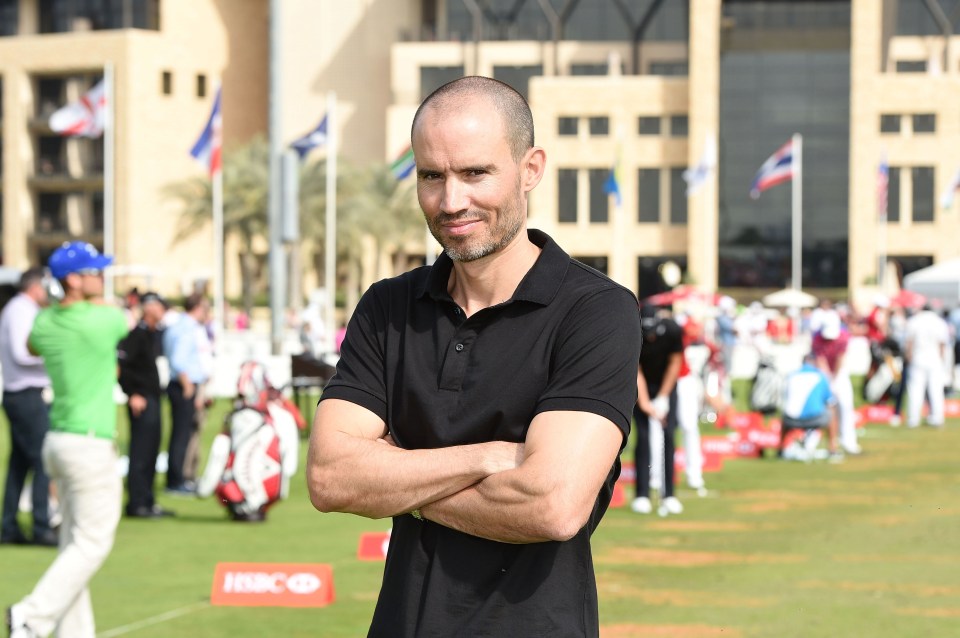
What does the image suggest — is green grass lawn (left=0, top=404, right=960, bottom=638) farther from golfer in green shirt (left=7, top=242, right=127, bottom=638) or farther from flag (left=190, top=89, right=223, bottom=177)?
flag (left=190, top=89, right=223, bottom=177)

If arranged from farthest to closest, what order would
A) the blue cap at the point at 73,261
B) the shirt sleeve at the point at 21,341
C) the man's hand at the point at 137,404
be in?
the man's hand at the point at 137,404 → the shirt sleeve at the point at 21,341 → the blue cap at the point at 73,261

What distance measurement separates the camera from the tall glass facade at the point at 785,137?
274 feet

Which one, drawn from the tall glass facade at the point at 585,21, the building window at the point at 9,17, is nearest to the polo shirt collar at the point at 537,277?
the tall glass facade at the point at 585,21

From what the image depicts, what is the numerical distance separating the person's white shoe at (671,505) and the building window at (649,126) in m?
69.9

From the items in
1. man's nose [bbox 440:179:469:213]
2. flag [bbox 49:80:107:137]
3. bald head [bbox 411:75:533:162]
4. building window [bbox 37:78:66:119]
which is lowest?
man's nose [bbox 440:179:469:213]

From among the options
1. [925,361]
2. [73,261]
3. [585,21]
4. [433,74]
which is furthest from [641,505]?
[585,21]

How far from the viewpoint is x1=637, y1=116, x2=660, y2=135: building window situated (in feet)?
272

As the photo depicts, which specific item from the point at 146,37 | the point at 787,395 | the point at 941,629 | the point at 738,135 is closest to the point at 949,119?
the point at 738,135

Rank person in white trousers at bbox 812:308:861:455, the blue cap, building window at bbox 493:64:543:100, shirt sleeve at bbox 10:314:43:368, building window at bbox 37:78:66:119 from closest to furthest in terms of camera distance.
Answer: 1. the blue cap
2. shirt sleeve at bbox 10:314:43:368
3. person in white trousers at bbox 812:308:861:455
4. building window at bbox 493:64:543:100
5. building window at bbox 37:78:66:119

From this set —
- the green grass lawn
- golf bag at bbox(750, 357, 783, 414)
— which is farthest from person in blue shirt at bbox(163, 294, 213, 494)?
golf bag at bbox(750, 357, 783, 414)

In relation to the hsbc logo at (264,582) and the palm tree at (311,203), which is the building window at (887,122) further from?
the hsbc logo at (264,582)

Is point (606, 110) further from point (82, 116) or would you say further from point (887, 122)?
point (82, 116)

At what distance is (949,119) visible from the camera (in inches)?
3108

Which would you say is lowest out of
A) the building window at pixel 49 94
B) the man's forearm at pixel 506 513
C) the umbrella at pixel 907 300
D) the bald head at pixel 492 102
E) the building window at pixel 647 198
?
the umbrella at pixel 907 300
